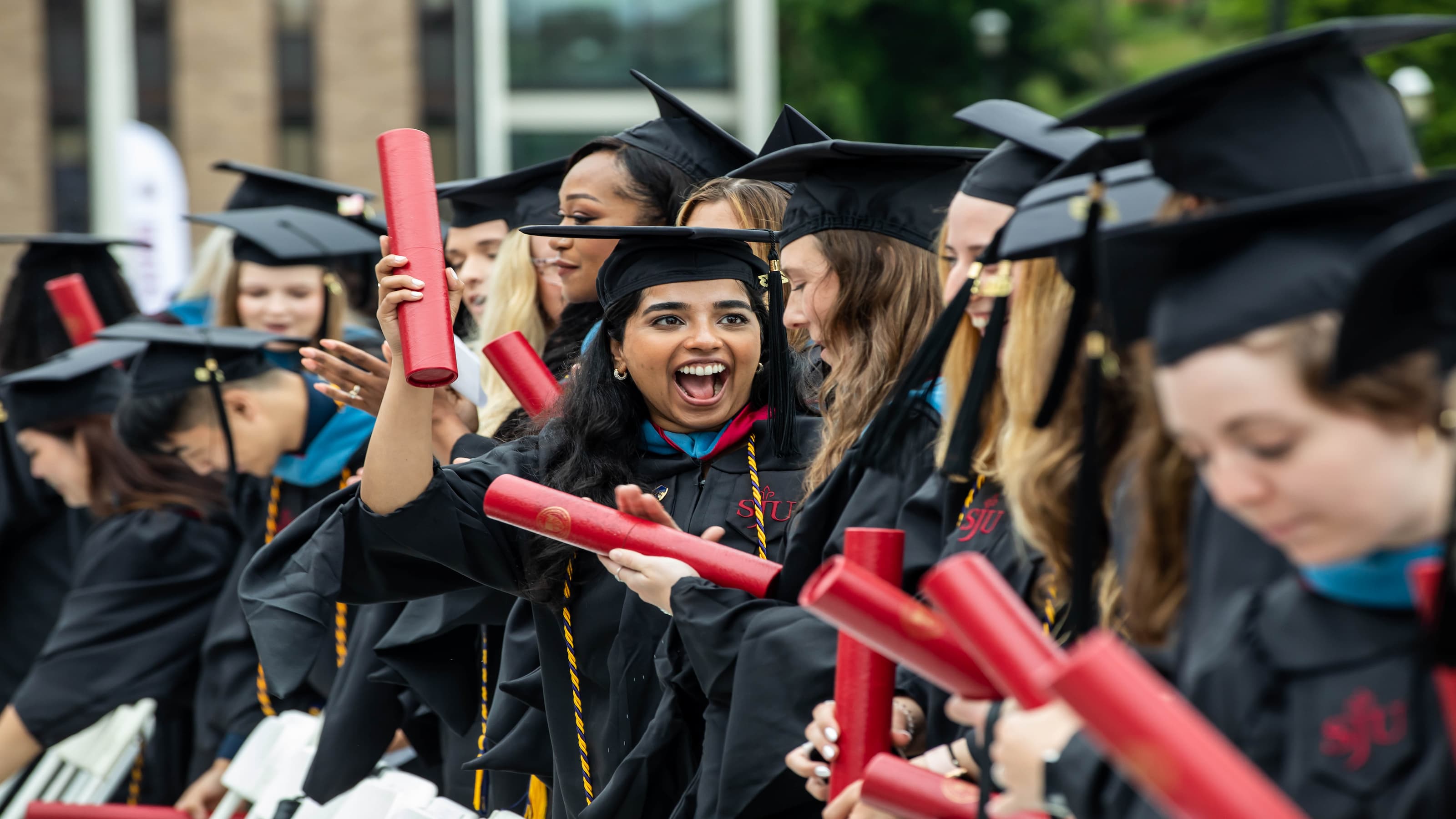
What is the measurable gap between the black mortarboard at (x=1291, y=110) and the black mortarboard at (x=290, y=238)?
4.30 meters

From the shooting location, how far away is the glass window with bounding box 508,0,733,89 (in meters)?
23.5

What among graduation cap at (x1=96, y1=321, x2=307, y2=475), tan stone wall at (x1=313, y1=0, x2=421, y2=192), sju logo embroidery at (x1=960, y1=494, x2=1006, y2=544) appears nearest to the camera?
sju logo embroidery at (x1=960, y1=494, x2=1006, y2=544)

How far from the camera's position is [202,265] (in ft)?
22.7

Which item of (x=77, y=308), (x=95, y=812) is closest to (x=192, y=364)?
(x=95, y=812)

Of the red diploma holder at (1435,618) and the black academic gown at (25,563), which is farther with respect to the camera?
the black academic gown at (25,563)

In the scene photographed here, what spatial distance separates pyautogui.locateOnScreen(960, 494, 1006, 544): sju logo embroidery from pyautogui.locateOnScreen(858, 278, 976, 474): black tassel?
16 cm

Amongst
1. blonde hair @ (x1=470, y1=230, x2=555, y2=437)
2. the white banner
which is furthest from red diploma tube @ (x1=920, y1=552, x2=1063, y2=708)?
the white banner

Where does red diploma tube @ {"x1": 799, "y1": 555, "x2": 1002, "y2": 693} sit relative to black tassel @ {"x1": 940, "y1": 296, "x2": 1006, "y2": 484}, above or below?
below

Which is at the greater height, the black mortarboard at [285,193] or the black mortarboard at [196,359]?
the black mortarboard at [285,193]

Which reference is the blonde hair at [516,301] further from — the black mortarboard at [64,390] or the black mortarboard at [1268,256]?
the black mortarboard at [1268,256]

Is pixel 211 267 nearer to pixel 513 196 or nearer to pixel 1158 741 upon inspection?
pixel 513 196

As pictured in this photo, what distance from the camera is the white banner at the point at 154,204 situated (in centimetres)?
1585

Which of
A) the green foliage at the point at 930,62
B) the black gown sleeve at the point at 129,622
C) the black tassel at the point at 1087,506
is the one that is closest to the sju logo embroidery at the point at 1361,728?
the black tassel at the point at 1087,506

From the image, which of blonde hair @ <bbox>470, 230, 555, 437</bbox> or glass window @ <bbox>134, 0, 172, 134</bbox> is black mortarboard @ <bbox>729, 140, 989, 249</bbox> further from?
glass window @ <bbox>134, 0, 172, 134</bbox>
